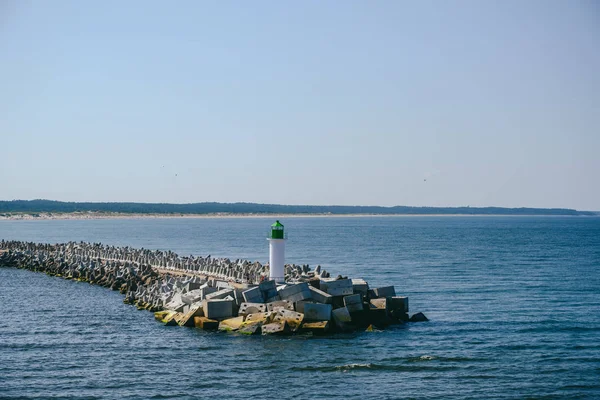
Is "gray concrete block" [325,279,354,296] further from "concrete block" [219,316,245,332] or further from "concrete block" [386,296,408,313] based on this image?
"concrete block" [219,316,245,332]

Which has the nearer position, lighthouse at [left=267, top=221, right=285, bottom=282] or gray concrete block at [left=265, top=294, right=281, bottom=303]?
gray concrete block at [left=265, top=294, right=281, bottom=303]

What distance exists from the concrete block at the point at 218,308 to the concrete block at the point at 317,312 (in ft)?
9.18

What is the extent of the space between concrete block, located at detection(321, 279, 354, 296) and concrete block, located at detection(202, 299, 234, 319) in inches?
141

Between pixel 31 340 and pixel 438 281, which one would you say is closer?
pixel 31 340

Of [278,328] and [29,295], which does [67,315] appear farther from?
[278,328]

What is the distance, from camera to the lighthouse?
2742 centimetres

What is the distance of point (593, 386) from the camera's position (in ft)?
59.9

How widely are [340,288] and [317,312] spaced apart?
7.21ft

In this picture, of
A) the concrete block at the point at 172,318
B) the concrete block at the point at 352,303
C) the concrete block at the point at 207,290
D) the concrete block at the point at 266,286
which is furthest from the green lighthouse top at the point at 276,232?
the concrete block at the point at 172,318

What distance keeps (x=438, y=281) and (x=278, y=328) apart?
19.0 m

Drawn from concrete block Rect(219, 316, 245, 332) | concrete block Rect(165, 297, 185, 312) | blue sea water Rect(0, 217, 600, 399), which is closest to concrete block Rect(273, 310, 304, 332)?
blue sea water Rect(0, 217, 600, 399)

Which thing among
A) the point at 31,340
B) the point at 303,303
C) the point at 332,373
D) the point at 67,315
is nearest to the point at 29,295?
the point at 67,315

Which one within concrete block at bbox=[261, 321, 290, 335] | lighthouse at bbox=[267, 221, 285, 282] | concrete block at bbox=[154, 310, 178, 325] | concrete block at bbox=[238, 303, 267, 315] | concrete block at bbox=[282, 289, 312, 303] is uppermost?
lighthouse at bbox=[267, 221, 285, 282]

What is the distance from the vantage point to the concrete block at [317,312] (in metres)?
24.3
